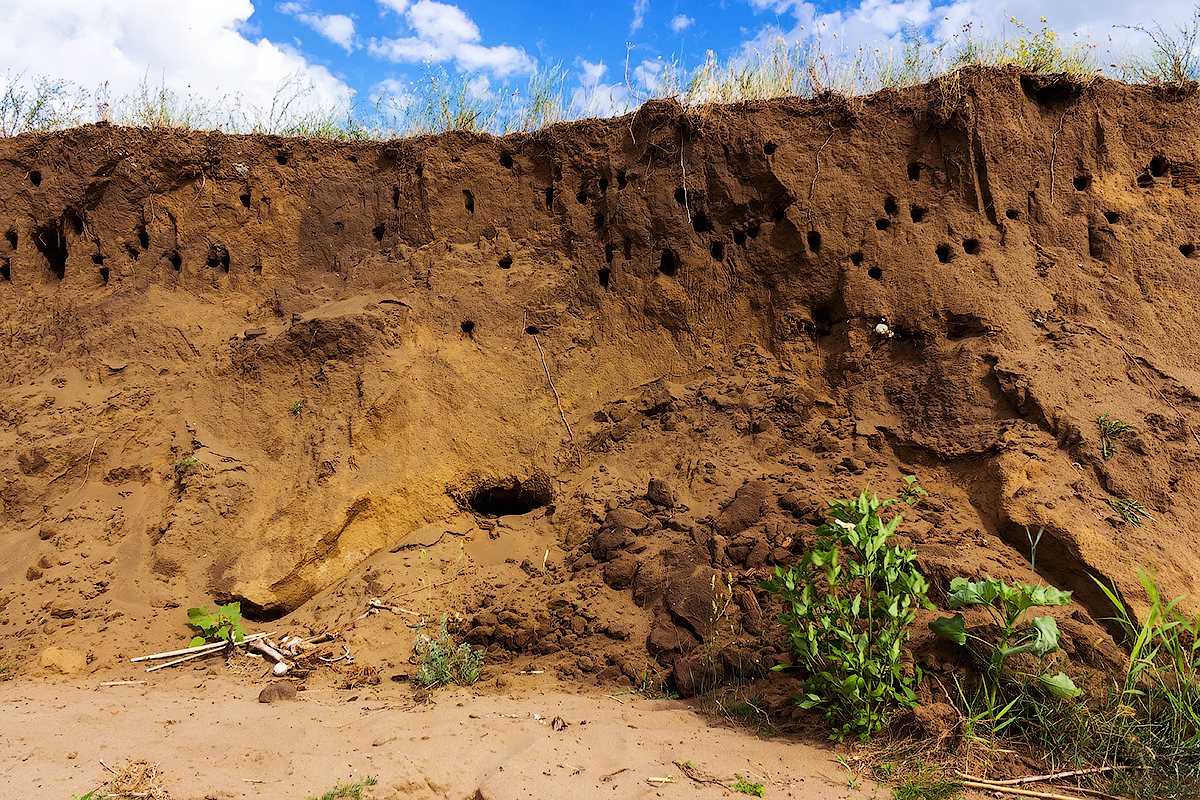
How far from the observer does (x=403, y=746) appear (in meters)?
2.85

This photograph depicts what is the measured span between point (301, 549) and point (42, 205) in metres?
4.41

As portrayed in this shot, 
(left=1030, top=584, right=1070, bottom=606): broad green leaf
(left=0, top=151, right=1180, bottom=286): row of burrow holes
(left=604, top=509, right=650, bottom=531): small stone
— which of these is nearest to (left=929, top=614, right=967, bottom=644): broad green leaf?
(left=1030, top=584, right=1070, bottom=606): broad green leaf

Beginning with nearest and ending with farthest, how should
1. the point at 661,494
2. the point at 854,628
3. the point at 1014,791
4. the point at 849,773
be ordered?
the point at 1014,791
the point at 849,773
the point at 854,628
the point at 661,494

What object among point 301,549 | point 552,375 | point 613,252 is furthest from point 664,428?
point 301,549

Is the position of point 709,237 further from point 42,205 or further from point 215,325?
point 42,205

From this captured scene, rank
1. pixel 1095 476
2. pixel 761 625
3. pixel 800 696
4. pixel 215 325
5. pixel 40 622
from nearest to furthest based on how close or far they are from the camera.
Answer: pixel 800 696 < pixel 761 625 < pixel 1095 476 < pixel 40 622 < pixel 215 325

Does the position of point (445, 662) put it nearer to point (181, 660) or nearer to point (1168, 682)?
point (181, 660)

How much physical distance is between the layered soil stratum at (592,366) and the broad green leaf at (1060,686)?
679 mm

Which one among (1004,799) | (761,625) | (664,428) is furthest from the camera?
(664,428)

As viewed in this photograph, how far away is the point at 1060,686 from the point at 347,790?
2791 millimetres

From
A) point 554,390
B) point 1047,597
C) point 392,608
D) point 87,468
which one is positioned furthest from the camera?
point 554,390

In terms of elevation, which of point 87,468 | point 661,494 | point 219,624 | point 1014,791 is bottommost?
point 1014,791

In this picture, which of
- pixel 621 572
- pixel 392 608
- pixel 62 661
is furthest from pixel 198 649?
pixel 621 572

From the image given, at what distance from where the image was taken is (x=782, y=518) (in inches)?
157
